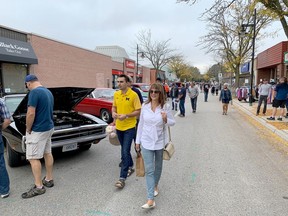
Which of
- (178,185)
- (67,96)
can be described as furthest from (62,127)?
(178,185)

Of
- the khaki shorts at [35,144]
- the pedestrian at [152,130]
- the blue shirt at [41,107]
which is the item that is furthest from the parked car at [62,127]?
the pedestrian at [152,130]

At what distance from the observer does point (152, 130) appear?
3.16m

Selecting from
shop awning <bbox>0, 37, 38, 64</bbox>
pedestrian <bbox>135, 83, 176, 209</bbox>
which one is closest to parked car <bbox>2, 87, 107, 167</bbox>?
pedestrian <bbox>135, 83, 176, 209</bbox>

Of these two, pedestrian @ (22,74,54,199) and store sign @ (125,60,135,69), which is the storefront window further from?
store sign @ (125,60,135,69)

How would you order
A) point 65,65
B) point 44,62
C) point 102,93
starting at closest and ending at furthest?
point 102,93 → point 44,62 → point 65,65

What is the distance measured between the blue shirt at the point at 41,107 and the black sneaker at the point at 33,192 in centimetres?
92

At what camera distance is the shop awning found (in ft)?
44.8

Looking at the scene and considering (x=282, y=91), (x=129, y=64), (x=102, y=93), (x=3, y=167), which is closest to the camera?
(x=3, y=167)

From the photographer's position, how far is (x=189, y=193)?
145 inches

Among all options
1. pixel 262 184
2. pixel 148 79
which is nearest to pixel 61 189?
pixel 262 184

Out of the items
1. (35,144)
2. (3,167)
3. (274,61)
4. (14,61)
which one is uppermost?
(274,61)

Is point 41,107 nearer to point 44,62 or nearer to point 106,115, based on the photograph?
point 106,115

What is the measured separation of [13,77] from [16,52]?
1.69 meters

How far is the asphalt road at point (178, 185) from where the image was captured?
10.6ft
